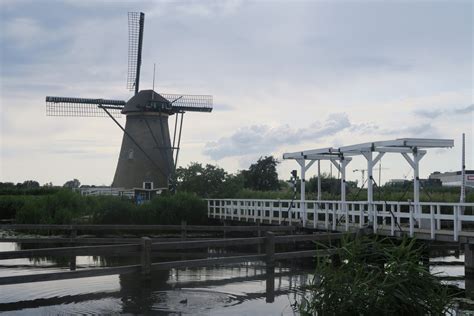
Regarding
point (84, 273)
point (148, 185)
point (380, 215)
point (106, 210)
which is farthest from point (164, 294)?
point (148, 185)

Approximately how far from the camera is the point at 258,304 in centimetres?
1070

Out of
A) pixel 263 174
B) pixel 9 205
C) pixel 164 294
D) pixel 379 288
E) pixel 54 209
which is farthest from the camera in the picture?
pixel 263 174

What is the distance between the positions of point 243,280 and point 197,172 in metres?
31.5

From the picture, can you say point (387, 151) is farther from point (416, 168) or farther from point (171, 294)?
point (171, 294)

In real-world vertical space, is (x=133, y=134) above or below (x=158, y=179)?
above

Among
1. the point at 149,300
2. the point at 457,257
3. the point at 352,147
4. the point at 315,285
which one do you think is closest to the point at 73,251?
the point at 149,300

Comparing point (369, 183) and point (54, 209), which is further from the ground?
point (369, 183)

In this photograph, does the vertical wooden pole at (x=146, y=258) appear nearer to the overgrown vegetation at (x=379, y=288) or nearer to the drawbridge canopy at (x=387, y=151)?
the overgrown vegetation at (x=379, y=288)

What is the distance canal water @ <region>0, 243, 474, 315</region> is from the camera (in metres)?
9.93

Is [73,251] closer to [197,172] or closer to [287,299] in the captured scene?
[287,299]

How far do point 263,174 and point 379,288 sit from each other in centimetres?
5430

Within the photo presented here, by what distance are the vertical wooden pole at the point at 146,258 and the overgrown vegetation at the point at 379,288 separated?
562cm

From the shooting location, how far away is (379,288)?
6.43m

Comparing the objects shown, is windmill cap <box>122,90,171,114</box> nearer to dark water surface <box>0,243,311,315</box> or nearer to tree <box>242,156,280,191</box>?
tree <box>242,156,280,191</box>
